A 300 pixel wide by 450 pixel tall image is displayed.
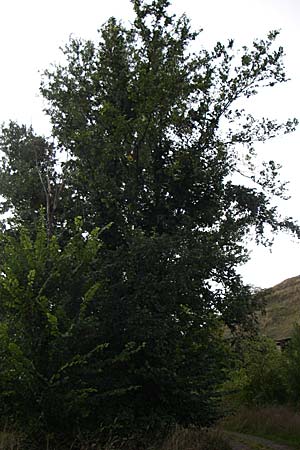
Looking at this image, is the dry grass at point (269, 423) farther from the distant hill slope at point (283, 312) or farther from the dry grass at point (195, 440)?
the distant hill slope at point (283, 312)

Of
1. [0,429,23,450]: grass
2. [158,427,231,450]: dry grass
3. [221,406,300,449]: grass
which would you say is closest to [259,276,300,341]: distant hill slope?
[221,406,300,449]: grass

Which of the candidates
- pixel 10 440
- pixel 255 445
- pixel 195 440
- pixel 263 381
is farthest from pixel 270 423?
pixel 10 440

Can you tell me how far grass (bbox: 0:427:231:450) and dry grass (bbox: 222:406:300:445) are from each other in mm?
7752

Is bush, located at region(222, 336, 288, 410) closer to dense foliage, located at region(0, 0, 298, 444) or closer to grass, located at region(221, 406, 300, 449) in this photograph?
grass, located at region(221, 406, 300, 449)

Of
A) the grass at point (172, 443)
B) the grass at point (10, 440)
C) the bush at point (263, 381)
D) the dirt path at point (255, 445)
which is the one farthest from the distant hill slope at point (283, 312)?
the grass at point (10, 440)

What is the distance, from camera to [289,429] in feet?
75.0

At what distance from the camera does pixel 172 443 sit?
1254 centimetres

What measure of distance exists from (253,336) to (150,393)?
18.2 ft

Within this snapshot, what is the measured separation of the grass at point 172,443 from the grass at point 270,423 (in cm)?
717

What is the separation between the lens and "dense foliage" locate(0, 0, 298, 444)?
1202 centimetres

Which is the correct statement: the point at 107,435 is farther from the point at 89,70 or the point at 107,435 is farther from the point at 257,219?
the point at 89,70

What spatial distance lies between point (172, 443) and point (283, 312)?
178 feet

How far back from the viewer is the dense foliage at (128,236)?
12.0m

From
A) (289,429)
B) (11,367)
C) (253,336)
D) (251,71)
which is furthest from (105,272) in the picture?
(289,429)
